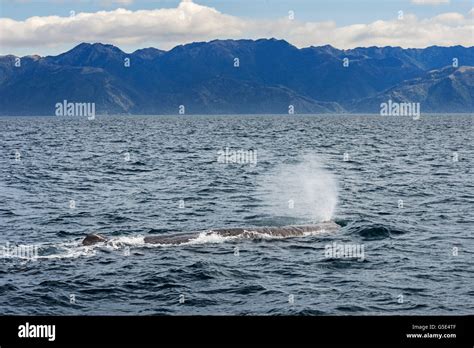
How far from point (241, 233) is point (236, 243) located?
1544mm

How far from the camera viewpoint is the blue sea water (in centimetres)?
2053

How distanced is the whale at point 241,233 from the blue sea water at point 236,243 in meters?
0.68

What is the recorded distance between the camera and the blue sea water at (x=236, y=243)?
20.5 m

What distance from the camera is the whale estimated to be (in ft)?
96.8

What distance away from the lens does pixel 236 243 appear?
97.9ft

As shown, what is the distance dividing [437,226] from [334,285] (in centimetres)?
1442

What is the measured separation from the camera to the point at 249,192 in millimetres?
50125

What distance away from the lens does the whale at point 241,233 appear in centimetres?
2950

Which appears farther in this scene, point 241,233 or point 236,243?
point 241,233

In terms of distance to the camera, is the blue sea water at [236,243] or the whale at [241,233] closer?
the blue sea water at [236,243]

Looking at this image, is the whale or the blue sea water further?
the whale

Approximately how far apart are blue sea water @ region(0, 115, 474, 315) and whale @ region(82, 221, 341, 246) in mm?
676

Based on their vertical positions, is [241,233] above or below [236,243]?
above
